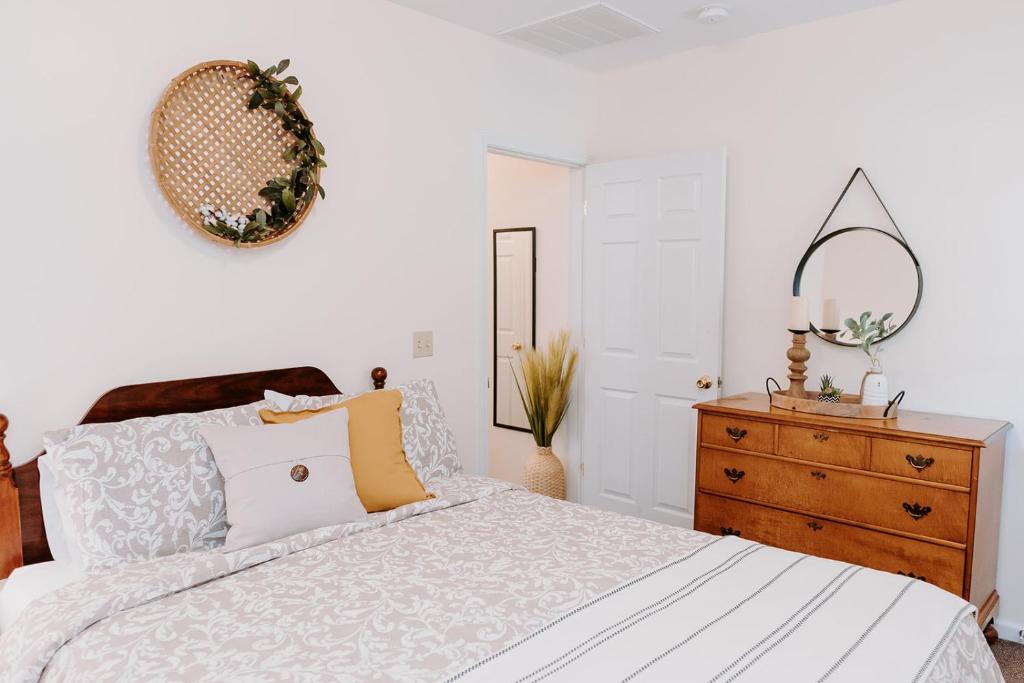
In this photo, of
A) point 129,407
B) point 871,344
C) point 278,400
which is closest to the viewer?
point 129,407

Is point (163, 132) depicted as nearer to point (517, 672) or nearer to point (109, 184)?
point (109, 184)

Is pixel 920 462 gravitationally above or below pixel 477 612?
above

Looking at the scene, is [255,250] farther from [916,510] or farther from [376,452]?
[916,510]

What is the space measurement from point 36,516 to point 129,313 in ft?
2.14

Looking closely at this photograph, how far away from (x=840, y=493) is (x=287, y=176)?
240 centimetres

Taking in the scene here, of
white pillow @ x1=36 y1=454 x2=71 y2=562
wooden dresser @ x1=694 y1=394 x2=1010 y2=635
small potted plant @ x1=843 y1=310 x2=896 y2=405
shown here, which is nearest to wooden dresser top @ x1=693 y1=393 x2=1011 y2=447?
wooden dresser @ x1=694 y1=394 x2=1010 y2=635

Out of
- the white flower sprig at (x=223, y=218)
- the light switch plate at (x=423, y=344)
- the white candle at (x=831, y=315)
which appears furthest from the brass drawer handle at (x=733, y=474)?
the white flower sprig at (x=223, y=218)

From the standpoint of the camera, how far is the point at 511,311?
15.4ft

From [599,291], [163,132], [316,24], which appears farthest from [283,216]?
[599,291]

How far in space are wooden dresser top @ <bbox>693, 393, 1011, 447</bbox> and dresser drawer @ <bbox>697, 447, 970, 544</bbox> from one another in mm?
180

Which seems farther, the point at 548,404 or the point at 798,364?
the point at 548,404

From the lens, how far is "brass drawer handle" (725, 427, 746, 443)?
314 cm

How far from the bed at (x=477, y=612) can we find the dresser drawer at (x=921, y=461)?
902 millimetres

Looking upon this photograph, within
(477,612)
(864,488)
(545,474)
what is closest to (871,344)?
(864,488)
